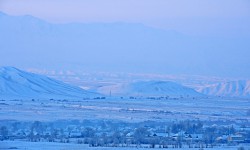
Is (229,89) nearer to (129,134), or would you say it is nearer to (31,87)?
(31,87)

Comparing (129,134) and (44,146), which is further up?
(129,134)

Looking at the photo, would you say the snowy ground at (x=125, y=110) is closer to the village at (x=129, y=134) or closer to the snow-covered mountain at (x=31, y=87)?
the village at (x=129, y=134)

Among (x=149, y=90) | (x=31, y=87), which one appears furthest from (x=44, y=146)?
(x=149, y=90)

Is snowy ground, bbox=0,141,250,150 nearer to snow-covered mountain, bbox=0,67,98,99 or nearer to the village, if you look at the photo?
the village

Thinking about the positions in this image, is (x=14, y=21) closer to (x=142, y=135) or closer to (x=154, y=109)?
(x=154, y=109)

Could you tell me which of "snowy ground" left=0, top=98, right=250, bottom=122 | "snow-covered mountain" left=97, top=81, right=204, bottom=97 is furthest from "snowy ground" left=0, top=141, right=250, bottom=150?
"snow-covered mountain" left=97, top=81, right=204, bottom=97

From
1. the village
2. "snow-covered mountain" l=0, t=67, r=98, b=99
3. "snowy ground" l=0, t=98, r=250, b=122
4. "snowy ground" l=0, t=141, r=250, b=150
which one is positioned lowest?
"snowy ground" l=0, t=141, r=250, b=150
